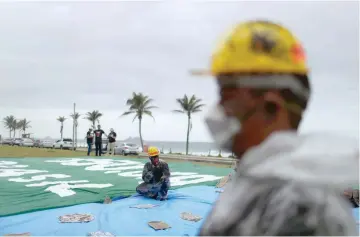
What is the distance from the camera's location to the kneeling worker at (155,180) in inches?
237

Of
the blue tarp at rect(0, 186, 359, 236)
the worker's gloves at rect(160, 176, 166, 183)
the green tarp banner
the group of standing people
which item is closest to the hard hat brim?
the blue tarp at rect(0, 186, 359, 236)

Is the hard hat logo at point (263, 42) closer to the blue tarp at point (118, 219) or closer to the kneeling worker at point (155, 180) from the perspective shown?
the blue tarp at point (118, 219)

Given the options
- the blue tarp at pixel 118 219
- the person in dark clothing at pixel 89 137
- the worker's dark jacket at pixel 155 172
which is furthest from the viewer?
the person in dark clothing at pixel 89 137

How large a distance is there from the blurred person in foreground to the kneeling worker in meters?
5.17

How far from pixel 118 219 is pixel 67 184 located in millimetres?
2872

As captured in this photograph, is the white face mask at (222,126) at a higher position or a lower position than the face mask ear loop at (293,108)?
lower

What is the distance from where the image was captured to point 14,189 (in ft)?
21.7

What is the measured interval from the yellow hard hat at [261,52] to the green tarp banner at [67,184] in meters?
4.80

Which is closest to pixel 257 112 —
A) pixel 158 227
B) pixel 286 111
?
pixel 286 111

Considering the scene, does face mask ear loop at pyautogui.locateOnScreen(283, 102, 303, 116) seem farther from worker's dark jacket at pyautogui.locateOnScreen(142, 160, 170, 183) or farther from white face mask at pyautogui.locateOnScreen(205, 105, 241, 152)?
worker's dark jacket at pyautogui.locateOnScreen(142, 160, 170, 183)

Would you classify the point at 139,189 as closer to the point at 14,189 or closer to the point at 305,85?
the point at 14,189

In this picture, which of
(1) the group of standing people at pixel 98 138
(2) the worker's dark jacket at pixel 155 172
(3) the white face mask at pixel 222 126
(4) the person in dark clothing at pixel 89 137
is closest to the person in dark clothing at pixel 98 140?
(1) the group of standing people at pixel 98 138

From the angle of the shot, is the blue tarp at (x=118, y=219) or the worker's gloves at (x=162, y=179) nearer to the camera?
the blue tarp at (x=118, y=219)

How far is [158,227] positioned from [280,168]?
3819mm
